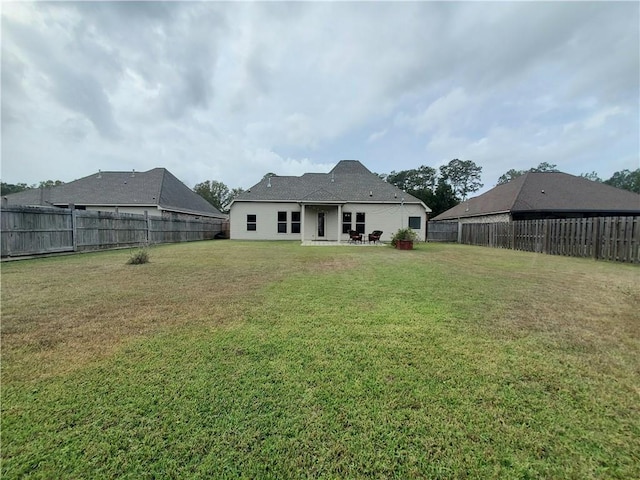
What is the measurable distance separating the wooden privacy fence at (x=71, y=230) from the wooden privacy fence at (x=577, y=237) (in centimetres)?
2050

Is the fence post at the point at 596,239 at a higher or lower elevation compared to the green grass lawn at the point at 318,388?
higher

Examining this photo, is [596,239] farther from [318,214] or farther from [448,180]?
[448,180]

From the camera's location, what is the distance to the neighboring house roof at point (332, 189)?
2064cm

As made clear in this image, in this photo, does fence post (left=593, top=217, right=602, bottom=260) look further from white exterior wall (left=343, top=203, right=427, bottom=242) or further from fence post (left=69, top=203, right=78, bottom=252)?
fence post (left=69, top=203, right=78, bottom=252)

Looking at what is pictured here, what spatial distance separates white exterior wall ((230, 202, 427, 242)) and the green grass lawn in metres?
16.6

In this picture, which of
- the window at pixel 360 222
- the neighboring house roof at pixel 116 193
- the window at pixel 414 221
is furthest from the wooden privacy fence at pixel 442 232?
the neighboring house roof at pixel 116 193

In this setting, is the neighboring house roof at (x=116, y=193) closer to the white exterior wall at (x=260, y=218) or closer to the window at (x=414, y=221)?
the white exterior wall at (x=260, y=218)

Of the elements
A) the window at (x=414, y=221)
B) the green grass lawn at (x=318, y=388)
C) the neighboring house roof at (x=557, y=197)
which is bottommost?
the green grass lawn at (x=318, y=388)

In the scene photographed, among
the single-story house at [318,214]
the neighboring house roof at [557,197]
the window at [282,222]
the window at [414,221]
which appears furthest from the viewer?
the window at [414,221]

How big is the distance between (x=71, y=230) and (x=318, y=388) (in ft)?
41.8

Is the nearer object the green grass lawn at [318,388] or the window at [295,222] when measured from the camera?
the green grass lawn at [318,388]

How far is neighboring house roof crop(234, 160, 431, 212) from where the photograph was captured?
813 inches

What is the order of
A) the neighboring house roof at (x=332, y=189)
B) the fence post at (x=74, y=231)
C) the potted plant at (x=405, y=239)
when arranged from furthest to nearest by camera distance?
1. the neighboring house roof at (x=332, y=189)
2. the potted plant at (x=405, y=239)
3. the fence post at (x=74, y=231)

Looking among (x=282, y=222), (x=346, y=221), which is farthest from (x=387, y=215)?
(x=282, y=222)
